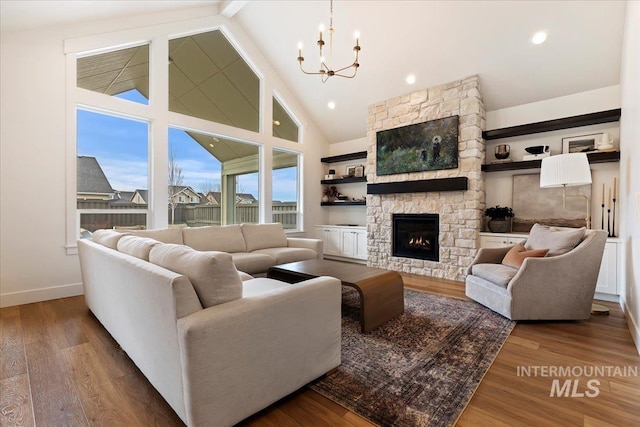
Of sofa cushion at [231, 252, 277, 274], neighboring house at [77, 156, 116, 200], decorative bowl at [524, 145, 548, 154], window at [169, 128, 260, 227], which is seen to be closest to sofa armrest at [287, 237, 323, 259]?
sofa cushion at [231, 252, 277, 274]

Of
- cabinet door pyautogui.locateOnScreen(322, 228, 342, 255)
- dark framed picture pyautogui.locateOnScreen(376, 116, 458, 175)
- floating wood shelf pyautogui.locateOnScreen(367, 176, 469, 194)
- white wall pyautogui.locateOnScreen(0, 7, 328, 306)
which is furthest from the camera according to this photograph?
cabinet door pyautogui.locateOnScreen(322, 228, 342, 255)

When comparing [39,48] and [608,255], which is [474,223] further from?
[39,48]

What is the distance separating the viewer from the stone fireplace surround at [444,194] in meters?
4.39

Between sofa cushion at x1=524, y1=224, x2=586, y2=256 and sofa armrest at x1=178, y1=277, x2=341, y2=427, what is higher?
sofa cushion at x1=524, y1=224, x2=586, y2=256

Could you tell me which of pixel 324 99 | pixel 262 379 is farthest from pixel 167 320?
pixel 324 99

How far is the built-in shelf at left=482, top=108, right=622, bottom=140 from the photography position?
373cm

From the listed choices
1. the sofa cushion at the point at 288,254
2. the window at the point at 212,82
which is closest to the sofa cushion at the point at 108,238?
the sofa cushion at the point at 288,254

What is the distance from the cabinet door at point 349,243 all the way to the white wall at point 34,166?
4404mm

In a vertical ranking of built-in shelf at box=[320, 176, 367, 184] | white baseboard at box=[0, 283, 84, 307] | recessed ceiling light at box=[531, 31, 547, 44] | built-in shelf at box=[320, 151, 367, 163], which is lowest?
white baseboard at box=[0, 283, 84, 307]

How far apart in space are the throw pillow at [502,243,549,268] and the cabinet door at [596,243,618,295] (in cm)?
117

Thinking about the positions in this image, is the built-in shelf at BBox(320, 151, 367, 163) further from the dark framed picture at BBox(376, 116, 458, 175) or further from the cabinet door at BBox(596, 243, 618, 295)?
the cabinet door at BBox(596, 243, 618, 295)

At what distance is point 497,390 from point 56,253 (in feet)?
15.3

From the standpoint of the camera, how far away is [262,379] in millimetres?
1476

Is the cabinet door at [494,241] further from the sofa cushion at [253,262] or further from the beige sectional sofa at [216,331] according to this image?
the beige sectional sofa at [216,331]
